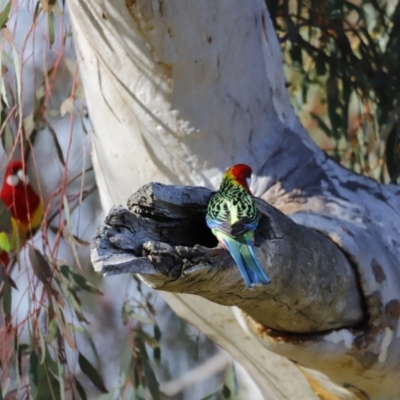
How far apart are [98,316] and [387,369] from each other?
1643 mm

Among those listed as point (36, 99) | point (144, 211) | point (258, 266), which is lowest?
point (258, 266)

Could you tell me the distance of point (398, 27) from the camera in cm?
179

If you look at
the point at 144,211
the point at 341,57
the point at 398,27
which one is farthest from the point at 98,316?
the point at 144,211

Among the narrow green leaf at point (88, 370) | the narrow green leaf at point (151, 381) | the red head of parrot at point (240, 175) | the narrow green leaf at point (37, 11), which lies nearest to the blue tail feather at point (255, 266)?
the red head of parrot at point (240, 175)

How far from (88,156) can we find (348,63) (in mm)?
578

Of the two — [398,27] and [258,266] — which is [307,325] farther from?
[398,27]

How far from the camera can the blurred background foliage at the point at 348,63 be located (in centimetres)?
184

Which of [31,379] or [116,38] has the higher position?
[116,38]

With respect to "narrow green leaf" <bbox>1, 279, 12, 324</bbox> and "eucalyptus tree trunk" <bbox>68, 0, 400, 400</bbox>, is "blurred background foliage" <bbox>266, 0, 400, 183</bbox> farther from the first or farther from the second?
"narrow green leaf" <bbox>1, 279, 12, 324</bbox>

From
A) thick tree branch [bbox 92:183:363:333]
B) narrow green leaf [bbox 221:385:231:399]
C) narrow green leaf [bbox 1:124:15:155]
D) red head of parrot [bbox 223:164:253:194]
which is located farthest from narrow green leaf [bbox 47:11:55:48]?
narrow green leaf [bbox 221:385:231:399]

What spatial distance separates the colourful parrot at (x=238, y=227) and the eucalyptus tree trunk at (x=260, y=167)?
43 millimetres

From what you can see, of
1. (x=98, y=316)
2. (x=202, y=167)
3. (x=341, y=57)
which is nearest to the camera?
(x=202, y=167)

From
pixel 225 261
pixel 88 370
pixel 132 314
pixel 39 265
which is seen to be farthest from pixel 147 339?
pixel 225 261

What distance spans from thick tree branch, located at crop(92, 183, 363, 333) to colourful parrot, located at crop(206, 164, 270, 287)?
0.02 m
